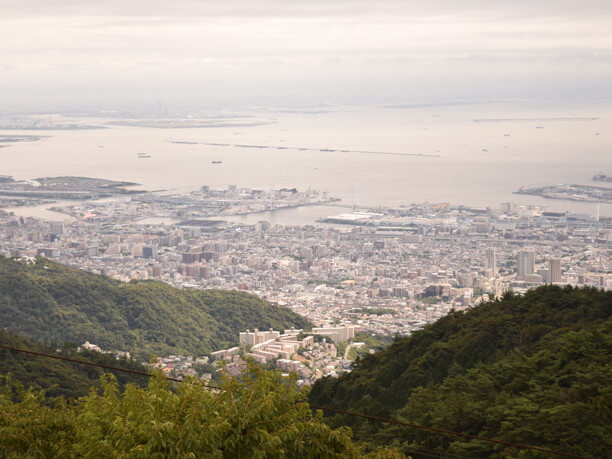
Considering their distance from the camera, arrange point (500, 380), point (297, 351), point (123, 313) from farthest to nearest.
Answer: point (123, 313), point (297, 351), point (500, 380)

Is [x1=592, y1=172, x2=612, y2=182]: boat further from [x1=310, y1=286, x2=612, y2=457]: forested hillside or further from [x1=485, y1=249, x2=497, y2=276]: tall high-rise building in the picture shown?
[x1=310, y1=286, x2=612, y2=457]: forested hillside

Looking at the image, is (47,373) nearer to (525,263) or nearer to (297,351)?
(297,351)

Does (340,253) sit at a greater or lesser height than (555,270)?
lesser

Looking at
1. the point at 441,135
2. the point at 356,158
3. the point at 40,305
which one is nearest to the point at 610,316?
the point at 40,305

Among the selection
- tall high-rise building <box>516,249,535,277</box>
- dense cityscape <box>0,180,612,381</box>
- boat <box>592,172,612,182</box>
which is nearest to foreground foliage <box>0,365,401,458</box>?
dense cityscape <box>0,180,612,381</box>

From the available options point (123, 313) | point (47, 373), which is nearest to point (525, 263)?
point (123, 313)

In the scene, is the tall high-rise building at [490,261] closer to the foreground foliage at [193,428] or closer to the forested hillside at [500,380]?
the forested hillside at [500,380]

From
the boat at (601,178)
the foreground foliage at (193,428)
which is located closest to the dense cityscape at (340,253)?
the boat at (601,178)
